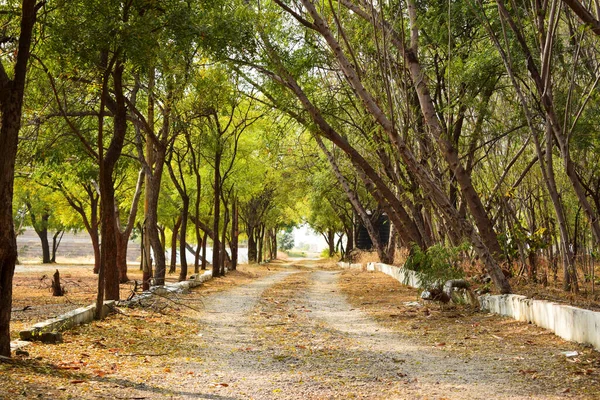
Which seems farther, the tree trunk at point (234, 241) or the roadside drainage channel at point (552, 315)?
the tree trunk at point (234, 241)

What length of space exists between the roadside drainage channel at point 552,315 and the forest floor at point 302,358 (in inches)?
6.4

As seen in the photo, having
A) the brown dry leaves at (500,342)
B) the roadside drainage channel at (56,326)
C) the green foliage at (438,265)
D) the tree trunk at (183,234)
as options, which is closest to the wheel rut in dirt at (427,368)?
the brown dry leaves at (500,342)

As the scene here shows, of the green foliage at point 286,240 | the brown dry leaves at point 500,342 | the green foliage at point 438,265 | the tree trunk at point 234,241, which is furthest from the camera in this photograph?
the green foliage at point 286,240

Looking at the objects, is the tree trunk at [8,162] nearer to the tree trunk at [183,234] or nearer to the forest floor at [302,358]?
the forest floor at [302,358]

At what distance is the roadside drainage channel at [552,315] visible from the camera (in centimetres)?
802

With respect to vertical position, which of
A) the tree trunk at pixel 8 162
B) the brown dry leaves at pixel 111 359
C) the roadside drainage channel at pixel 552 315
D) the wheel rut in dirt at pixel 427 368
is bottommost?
the wheel rut in dirt at pixel 427 368

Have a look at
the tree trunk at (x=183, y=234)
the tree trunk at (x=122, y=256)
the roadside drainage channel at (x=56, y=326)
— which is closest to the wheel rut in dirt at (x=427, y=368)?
the roadside drainage channel at (x=56, y=326)

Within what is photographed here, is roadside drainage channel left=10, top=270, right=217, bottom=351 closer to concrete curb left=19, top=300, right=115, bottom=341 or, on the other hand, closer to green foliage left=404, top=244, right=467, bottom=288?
concrete curb left=19, top=300, right=115, bottom=341

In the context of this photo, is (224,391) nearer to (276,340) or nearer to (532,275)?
(276,340)

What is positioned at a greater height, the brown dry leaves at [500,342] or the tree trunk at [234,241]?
the tree trunk at [234,241]

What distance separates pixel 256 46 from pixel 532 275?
8.23 m

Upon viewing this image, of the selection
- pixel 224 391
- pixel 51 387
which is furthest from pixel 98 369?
pixel 224 391

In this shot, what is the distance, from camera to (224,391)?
20.5 ft

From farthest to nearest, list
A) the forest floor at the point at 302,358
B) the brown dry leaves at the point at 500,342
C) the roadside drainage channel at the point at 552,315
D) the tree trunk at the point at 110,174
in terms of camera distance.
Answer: the tree trunk at the point at 110,174
the roadside drainage channel at the point at 552,315
the brown dry leaves at the point at 500,342
the forest floor at the point at 302,358
